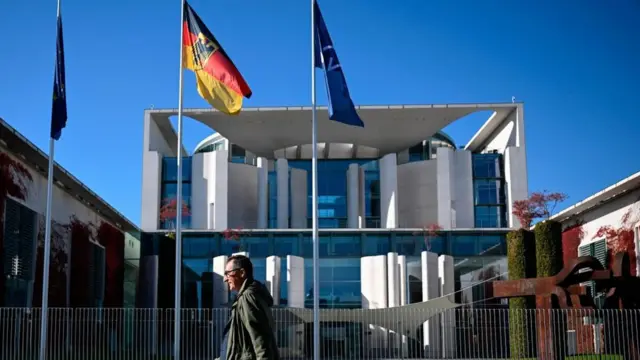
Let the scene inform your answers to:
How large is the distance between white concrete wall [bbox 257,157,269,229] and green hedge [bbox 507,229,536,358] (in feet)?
58.1

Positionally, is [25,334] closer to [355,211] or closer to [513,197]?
[355,211]

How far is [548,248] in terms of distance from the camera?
29.7 metres

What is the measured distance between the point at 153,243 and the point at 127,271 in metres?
1.88

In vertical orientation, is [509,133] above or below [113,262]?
above

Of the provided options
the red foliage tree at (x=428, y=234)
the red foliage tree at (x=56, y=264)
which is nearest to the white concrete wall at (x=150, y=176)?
the red foliage tree at (x=56, y=264)

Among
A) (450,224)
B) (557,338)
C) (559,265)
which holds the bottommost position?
(557,338)

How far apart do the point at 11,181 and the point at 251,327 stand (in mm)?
21506

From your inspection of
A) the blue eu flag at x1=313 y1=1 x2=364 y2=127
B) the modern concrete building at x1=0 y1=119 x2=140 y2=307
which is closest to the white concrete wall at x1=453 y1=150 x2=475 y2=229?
the modern concrete building at x1=0 y1=119 x2=140 y2=307

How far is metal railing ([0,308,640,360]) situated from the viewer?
2333 centimetres

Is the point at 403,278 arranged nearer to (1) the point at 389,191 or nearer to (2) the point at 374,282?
(2) the point at 374,282

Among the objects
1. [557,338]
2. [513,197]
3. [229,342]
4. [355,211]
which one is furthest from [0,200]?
[513,197]

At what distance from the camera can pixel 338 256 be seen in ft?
131

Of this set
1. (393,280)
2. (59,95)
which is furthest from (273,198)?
(59,95)

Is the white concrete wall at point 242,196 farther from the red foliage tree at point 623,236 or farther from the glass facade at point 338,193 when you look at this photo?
the red foliage tree at point 623,236
